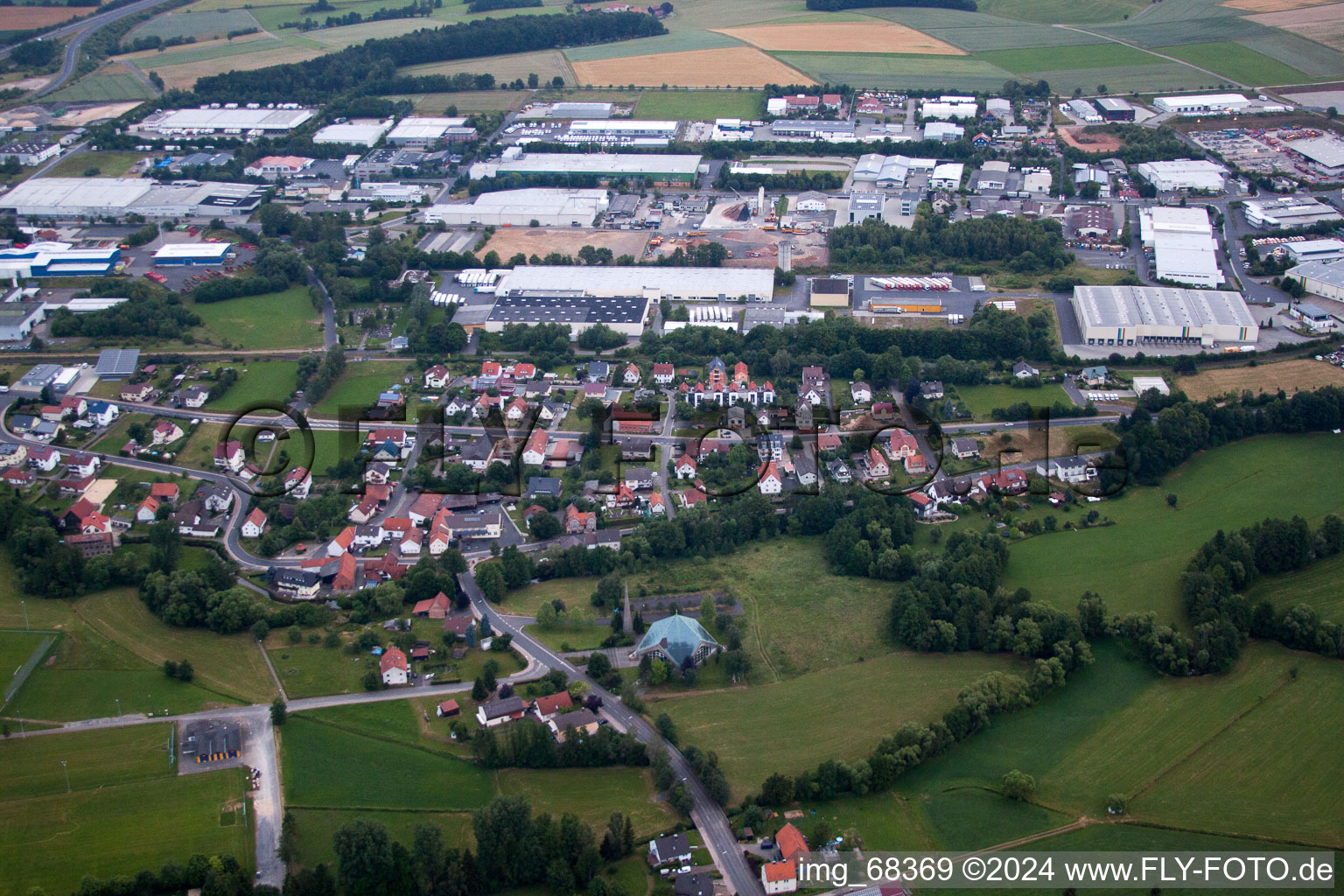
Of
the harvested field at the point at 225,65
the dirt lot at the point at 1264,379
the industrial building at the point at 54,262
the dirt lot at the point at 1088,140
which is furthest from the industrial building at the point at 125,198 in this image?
the dirt lot at the point at 1264,379

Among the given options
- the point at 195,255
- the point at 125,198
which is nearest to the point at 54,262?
the point at 195,255

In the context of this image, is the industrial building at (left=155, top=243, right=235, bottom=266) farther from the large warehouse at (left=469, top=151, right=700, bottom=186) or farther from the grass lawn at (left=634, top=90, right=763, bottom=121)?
the grass lawn at (left=634, top=90, right=763, bottom=121)

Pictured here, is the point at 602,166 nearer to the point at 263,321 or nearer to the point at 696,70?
the point at 696,70

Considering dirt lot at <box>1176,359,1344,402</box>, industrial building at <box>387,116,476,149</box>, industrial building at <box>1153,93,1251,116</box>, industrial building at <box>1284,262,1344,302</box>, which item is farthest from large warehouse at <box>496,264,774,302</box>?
industrial building at <box>1153,93,1251,116</box>

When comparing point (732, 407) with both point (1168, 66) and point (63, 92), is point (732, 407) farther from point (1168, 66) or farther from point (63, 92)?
point (63, 92)

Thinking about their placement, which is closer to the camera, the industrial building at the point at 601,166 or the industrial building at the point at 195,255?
the industrial building at the point at 195,255

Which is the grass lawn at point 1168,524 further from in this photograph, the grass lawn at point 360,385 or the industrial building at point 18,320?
the industrial building at point 18,320
